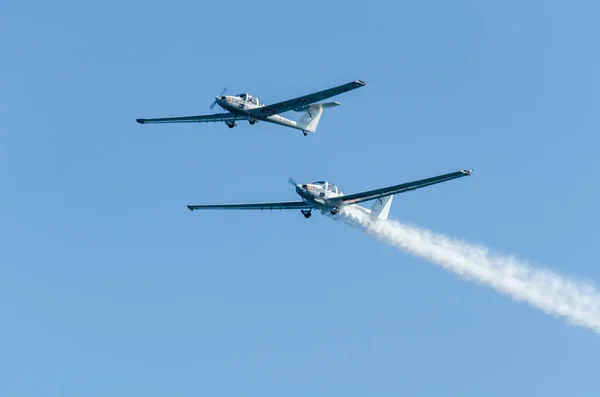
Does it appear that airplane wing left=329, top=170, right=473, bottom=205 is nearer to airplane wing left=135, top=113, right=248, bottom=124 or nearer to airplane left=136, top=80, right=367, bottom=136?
airplane left=136, top=80, right=367, bottom=136

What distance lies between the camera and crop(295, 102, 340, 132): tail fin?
98.6m

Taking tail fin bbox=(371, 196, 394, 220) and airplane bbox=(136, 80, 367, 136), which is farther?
airplane bbox=(136, 80, 367, 136)

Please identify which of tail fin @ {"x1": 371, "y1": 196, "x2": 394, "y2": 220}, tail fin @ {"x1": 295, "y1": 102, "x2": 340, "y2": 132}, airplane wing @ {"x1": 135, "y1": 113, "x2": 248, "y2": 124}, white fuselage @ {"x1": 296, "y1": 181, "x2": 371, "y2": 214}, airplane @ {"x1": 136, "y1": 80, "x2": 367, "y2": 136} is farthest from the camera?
tail fin @ {"x1": 295, "y1": 102, "x2": 340, "y2": 132}

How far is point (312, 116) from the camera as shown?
99062 millimetres

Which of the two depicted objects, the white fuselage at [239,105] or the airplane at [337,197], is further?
the white fuselage at [239,105]

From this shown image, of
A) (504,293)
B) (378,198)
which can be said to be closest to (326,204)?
(378,198)

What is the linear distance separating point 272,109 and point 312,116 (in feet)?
16.9

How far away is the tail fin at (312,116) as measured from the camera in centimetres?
9862

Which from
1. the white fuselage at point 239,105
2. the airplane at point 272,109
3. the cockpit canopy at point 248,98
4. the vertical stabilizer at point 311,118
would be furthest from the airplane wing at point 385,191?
the cockpit canopy at point 248,98

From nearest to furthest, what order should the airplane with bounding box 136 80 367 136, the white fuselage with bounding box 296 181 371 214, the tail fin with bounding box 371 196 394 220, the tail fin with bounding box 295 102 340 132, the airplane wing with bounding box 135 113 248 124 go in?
the white fuselage with bounding box 296 181 371 214 < the tail fin with bounding box 371 196 394 220 < the airplane with bounding box 136 80 367 136 < the airplane wing with bounding box 135 113 248 124 < the tail fin with bounding box 295 102 340 132

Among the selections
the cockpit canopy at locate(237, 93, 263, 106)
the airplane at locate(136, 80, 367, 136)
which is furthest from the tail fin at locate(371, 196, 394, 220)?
the cockpit canopy at locate(237, 93, 263, 106)

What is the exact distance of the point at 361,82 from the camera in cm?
8675

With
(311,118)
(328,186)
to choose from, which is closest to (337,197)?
(328,186)

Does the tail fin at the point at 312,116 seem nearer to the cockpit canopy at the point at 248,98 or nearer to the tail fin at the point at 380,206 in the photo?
the cockpit canopy at the point at 248,98
